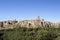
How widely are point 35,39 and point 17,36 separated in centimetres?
305

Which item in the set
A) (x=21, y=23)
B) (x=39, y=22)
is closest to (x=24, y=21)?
(x=21, y=23)

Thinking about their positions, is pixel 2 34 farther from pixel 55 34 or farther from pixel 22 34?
pixel 55 34

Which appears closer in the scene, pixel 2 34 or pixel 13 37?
pixel 13 37

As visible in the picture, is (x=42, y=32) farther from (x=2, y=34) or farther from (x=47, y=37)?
(x=2, y=34)

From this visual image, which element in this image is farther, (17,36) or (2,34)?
(2,34)

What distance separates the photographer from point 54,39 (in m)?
24.6

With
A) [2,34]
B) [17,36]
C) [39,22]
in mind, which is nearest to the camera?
[17,36]

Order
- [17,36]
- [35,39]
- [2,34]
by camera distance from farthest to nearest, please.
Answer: [2,34]
[17,36]
[35,39]

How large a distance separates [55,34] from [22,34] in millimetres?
4862

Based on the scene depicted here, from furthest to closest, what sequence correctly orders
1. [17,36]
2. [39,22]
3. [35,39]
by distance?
[39,22], [17,36], [35,39]

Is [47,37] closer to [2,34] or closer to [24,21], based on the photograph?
[2,34]

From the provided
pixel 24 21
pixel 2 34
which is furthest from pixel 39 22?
pixel 2 34

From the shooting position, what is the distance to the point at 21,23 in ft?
172

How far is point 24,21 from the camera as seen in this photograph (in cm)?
5256
